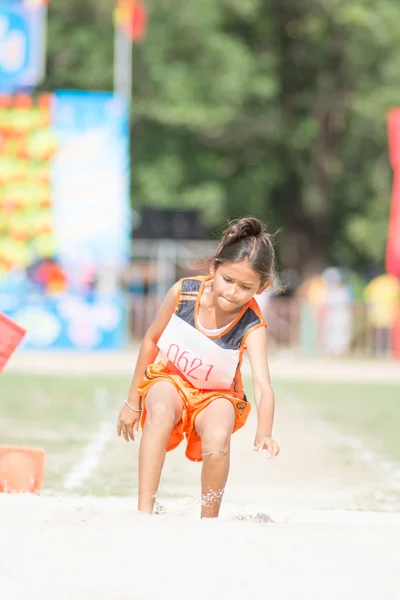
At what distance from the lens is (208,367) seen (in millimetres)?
5102

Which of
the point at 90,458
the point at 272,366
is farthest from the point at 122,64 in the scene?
the point at 90,458

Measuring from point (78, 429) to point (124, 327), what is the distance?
46.7ft

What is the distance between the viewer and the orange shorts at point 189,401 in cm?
509

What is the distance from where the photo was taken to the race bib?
511 centimetres

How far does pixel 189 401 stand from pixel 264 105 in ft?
95.2

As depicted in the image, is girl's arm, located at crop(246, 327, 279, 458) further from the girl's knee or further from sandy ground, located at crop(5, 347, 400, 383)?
sandy ground, located at crop(5, 347, 400, 383)

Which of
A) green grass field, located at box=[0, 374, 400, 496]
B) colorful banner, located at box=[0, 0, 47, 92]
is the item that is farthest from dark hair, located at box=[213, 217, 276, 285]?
colorful banner, located at box=[0, 0, 47, 92]

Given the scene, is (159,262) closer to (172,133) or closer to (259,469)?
(172,133)

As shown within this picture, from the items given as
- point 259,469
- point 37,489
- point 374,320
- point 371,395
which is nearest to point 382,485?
point 259,469

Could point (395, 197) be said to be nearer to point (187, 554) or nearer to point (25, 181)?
point (25, 181)

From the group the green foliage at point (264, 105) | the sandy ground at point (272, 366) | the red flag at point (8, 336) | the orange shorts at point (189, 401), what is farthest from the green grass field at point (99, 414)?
the green foliage at point (264, 105)

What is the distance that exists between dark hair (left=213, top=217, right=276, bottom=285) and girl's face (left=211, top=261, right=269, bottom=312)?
0.09 feet

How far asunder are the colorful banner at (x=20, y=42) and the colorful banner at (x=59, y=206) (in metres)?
0.87

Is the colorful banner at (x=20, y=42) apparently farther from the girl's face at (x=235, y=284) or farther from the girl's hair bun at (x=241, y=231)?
the girl's face at (x=235, y=284)
